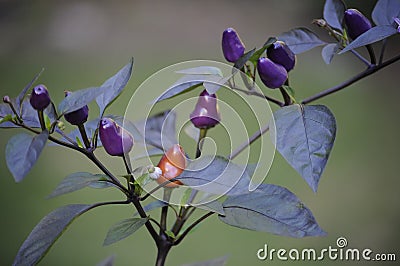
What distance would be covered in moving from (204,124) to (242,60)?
0.08m

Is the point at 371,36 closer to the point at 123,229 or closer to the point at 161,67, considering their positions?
the point at 123,229

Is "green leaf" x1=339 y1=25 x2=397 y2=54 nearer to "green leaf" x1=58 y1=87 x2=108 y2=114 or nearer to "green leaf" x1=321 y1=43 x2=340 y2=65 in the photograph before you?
"green leaf" x1=321 y1=43 x2=340 y2=65

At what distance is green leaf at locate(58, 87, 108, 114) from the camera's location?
12.9 inches

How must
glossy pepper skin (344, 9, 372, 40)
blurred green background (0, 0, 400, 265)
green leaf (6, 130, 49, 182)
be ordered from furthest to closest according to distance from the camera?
blurred green background (0, 0, 400, 265), glossy pepper skin (344, 9, 372, 40), green leaf (6, 130, 49, 182)

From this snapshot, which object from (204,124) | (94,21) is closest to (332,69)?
(94,21)

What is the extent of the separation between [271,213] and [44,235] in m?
0.15

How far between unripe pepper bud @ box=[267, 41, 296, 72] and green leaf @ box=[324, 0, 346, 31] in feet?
0.35

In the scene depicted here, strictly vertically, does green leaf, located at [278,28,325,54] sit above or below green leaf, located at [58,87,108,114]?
below

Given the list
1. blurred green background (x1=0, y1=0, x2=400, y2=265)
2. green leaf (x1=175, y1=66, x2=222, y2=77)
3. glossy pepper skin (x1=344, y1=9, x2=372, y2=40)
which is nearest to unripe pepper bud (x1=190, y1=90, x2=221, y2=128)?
green leaf (x1=175, y1=66, x2=222, y2=77)

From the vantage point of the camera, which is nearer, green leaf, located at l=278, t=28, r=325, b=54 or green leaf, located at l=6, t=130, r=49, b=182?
green leaf, located at l=6, t=130, r=49, b=182

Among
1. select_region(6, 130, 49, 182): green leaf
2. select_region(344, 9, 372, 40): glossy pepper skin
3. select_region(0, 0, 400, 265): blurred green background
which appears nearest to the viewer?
select_region(6, 130, 49, 182): green leaf

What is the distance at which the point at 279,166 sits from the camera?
1242mm

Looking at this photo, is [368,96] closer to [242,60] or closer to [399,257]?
[399,257]

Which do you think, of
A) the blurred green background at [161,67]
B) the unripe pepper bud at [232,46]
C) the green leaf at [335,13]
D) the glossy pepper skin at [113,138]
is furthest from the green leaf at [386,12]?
the blurred green background at [161,67]
